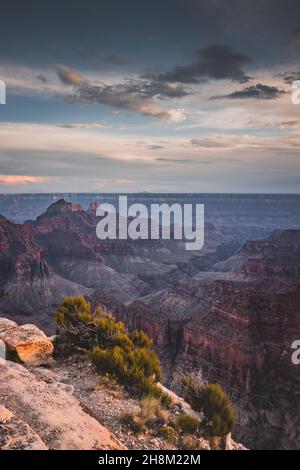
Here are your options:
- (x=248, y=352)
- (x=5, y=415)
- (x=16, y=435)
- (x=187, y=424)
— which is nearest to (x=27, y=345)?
(x=5, y=415)

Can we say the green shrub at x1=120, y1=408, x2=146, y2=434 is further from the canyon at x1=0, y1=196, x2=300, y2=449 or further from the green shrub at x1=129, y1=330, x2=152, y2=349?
the canyon at x1=0, y1=196, x2=300, y2=449

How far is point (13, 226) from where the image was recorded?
4237 inches

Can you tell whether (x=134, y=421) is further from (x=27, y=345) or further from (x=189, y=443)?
(x=27, y=345)

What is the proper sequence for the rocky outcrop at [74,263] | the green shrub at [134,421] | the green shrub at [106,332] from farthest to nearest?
the rocky outcrop at [74,263] < the green shrub at [106,332] < the green shrub at [134,421]

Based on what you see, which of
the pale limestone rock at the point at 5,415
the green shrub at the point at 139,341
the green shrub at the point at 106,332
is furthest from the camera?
the green shrub at the point at 139,341

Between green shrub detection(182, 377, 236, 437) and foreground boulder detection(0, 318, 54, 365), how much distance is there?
533 cm

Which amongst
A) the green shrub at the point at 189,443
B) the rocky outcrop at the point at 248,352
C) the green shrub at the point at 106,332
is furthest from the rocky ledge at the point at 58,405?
the rocky outcrop at the point at 248,352

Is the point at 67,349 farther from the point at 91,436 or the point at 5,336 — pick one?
the point at 91,436

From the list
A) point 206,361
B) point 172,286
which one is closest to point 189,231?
point 172,286

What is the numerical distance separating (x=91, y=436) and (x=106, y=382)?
153 inches

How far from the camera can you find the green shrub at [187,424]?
404 inches

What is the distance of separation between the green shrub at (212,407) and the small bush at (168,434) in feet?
3.90

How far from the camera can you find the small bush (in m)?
9.69

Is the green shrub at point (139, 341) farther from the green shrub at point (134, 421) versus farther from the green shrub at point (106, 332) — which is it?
the green shrub at point (134, 421)
